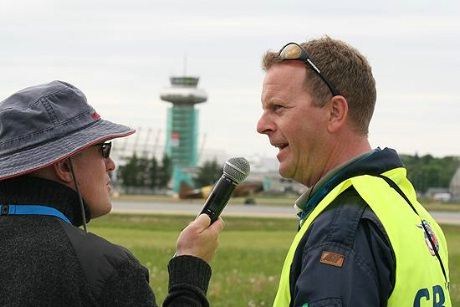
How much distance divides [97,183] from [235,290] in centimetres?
930

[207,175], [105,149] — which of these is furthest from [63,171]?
[207,175]

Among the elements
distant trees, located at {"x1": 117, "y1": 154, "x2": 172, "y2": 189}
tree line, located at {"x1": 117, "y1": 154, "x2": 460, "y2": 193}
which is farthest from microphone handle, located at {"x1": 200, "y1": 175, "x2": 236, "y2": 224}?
distant trees, located at {"x1": 117, "y1": 154, "x2": 172, "y2": 189}

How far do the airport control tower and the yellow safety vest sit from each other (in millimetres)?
176080

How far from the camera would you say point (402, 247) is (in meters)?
3.02

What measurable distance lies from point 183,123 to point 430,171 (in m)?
50.2

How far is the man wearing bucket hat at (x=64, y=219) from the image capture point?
300 cm

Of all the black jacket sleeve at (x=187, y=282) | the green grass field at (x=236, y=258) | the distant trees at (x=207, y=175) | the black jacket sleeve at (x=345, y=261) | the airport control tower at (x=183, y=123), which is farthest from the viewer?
the airport control tower at (x=183, y=123)

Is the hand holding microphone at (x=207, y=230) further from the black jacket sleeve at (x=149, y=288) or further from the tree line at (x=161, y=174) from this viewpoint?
the tree line at (x=161, y=174)

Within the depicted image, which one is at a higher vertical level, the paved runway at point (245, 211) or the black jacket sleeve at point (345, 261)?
the black jacket sleeve at point (345, 261)

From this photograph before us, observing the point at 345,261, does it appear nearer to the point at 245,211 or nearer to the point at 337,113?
the point at 337,113

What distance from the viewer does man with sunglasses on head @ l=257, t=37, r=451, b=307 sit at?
2.93m

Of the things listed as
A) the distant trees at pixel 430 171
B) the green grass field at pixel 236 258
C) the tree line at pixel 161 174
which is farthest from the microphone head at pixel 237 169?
the distant trees at pixel 430 171

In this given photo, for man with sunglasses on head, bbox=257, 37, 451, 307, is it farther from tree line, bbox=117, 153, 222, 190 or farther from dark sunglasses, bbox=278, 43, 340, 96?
tree line, bbox=117, 153, 222, 190

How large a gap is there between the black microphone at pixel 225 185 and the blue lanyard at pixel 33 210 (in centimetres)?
54
